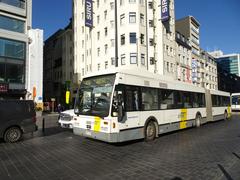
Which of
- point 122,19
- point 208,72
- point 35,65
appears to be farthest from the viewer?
point 208,72

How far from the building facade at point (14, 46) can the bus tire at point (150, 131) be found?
21740 mm

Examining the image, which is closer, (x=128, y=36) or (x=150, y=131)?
(x=150, y=131)

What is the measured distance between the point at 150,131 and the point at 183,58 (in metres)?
43.8

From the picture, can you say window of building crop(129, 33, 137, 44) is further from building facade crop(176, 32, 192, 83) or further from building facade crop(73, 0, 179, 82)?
building facade crop(176, 32, 192, 83)

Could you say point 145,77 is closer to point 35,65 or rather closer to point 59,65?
point 35,65

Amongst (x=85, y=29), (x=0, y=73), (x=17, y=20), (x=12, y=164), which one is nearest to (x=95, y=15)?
(x=85, y=29)

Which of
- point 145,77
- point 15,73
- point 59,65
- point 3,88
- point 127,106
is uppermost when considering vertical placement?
point 59,65

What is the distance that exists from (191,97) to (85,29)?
120 ft

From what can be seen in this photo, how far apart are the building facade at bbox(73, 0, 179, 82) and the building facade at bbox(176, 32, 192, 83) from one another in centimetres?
384

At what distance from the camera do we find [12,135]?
10344 mm

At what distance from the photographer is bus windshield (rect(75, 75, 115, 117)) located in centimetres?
854

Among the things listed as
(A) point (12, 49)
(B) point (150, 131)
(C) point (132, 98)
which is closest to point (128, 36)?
(A) point (12, 49)

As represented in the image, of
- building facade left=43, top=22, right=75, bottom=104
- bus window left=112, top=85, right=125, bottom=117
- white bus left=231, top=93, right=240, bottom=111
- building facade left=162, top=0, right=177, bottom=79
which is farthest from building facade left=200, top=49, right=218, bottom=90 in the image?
bus window left=112, top=85, right=125, bottom=117

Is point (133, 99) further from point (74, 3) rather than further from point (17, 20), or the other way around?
point (74, 3)
